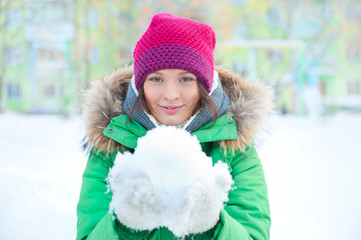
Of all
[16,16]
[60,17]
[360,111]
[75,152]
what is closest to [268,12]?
[360,111]

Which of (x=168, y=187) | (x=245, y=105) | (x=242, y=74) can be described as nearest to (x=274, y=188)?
(x=242, y=74)

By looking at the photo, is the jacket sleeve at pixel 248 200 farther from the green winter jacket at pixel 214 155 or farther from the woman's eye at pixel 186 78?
the woman's eye at pixel 186 78

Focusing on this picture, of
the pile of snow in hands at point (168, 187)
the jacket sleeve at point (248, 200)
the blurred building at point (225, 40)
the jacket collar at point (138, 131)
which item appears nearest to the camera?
the pile of snow in hands at point (168, 187)

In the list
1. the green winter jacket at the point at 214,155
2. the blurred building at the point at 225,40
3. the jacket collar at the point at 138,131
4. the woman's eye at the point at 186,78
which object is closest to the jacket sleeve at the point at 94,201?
the green winter jacket at the point at 214,155

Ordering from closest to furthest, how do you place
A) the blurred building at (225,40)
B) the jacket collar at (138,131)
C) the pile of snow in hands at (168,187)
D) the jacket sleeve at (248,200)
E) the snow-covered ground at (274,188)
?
the pile of snow in hands at (168,187) < the jacket sleeve at (248,200) < the jacket collar at (138,131) < the snow-covered ground at (274,188) < the blurred building at (225,40)

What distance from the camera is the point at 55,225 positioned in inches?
109

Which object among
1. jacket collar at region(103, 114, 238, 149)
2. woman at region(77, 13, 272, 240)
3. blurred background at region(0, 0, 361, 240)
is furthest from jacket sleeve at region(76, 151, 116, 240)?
blurred background at region(0, 0, 361, 240)

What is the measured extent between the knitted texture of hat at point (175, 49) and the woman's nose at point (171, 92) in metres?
0.08

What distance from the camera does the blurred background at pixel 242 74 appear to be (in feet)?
9.98

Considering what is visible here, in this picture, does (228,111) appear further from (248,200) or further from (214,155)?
(248,200)

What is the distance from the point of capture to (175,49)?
143 centimetres

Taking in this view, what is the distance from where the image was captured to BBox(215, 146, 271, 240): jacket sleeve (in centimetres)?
132

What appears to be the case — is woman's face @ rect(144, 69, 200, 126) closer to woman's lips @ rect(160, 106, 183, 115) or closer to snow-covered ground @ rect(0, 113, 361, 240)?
woman's lips @ rect(160, 106, 183, 115)

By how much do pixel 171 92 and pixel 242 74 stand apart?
808 millimetres
